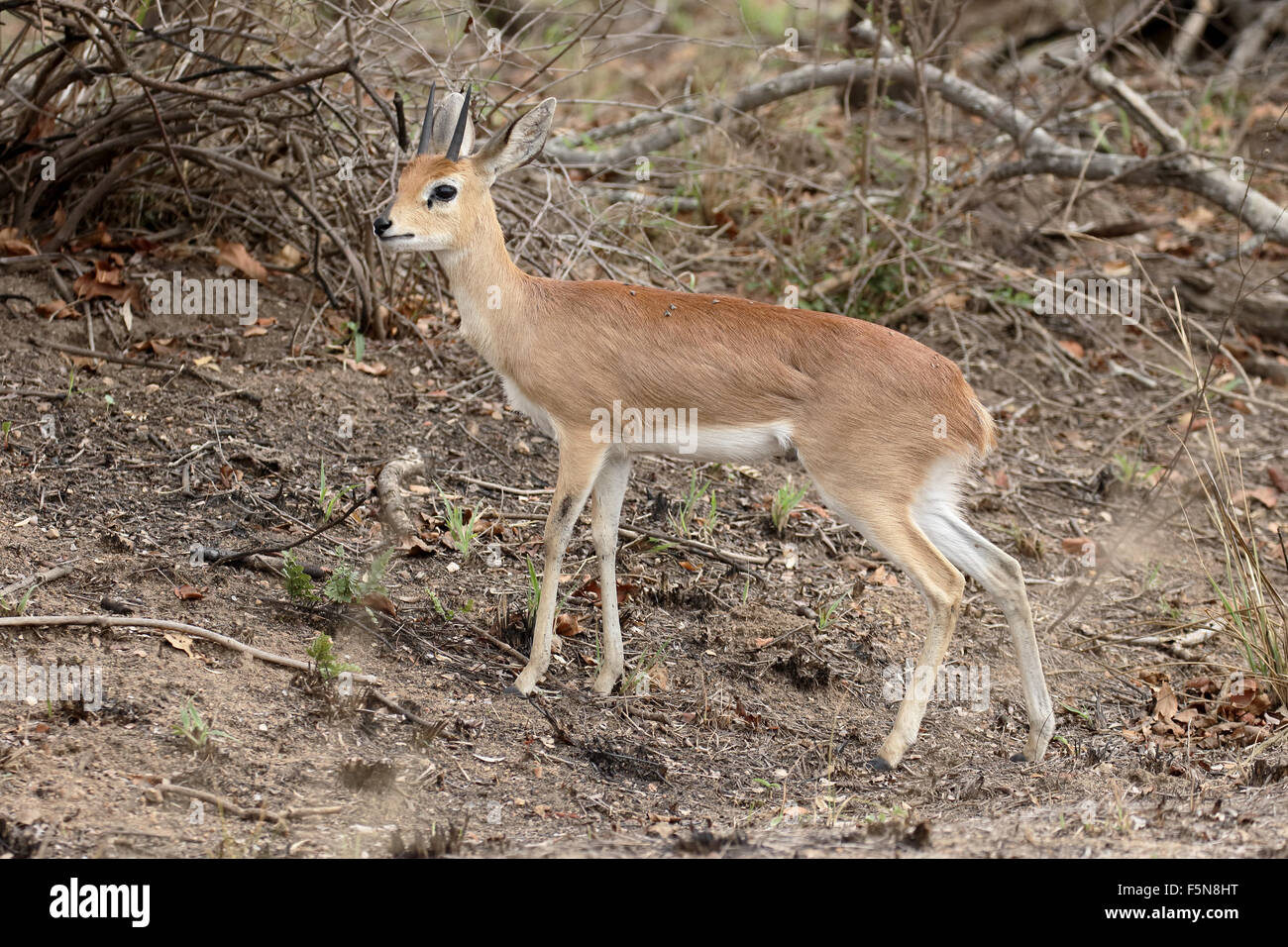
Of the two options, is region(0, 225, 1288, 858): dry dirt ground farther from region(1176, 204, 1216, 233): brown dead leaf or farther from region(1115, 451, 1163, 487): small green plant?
region(1176, 204, 1216, 233): brown dead leaf

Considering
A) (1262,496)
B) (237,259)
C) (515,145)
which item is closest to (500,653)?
(515,145)

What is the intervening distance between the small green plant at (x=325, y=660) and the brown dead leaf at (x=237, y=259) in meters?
3.41

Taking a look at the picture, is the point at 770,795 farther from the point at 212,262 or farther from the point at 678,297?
the point at 212,262

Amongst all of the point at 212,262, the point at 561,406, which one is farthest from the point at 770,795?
the point at 212,262

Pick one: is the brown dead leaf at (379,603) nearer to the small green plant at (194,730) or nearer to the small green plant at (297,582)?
the small green plant at (297,582)

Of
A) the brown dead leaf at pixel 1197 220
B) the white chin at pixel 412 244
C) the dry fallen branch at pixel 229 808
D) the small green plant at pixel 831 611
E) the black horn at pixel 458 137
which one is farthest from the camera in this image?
the brown dead leaf at pixel 1197 220

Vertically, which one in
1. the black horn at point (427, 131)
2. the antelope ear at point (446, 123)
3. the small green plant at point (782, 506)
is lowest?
the small green plant at point (782, 506)

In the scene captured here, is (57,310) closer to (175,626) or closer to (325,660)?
(175,626)

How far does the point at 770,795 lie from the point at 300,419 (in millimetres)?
3383

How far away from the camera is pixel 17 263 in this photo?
7.19 m

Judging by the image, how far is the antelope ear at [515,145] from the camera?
543cm

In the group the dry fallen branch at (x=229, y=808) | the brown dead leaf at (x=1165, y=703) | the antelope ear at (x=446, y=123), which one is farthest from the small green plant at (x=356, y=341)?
the brown dead leaf at (x=1165, y=703)
